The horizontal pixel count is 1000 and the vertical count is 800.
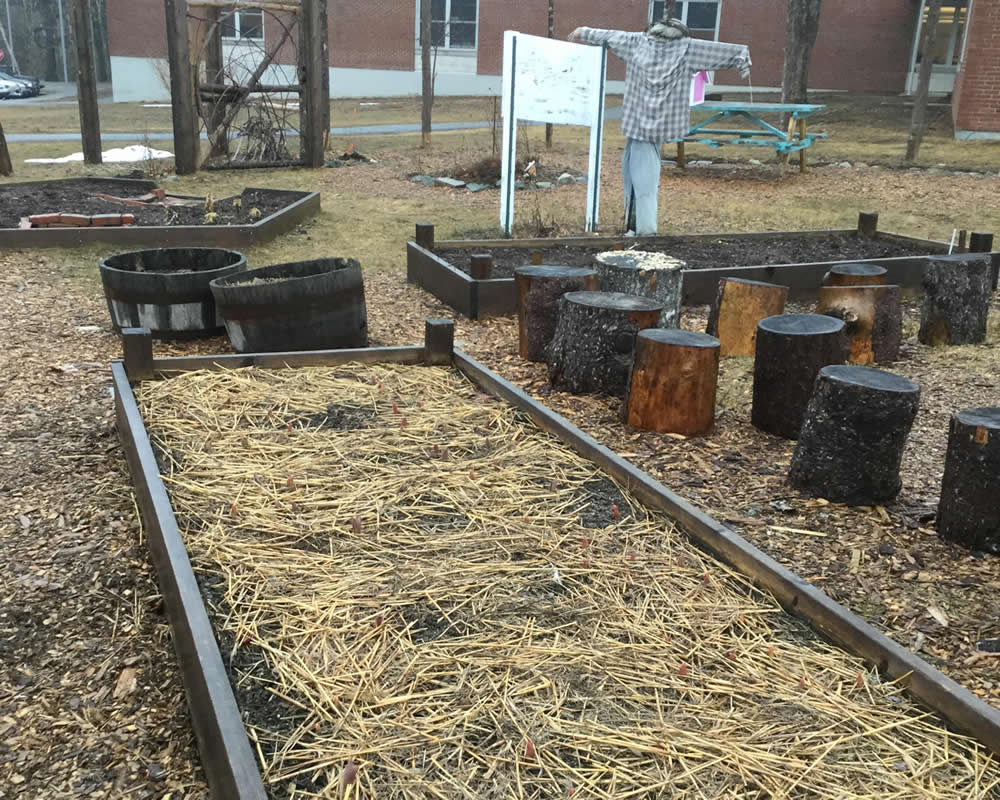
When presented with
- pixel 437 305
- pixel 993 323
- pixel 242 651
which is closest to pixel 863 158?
pixel 993 323

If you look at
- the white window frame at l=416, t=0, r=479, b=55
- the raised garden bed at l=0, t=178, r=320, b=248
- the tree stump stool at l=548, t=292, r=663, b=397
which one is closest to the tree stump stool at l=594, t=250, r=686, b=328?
the tree stump stool at l=548, t=292, r=663, b=397

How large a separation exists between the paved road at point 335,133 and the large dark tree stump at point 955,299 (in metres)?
14.4

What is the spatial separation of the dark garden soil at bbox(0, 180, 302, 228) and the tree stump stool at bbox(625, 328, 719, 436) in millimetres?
5972

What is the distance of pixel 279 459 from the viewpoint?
396cm

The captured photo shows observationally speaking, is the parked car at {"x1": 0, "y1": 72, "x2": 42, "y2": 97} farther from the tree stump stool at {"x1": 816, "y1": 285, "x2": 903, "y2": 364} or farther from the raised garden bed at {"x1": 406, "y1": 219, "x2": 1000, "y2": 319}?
the tree stump stool at {"x1": 816, "y1": 285, "x2": 903, "y2": 364}

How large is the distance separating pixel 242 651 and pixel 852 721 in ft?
5.34

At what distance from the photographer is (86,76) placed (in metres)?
13.1

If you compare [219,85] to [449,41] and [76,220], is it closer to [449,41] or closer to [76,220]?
[76,220]

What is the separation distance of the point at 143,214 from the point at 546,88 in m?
4.37

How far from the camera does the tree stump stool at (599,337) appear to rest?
200 inches

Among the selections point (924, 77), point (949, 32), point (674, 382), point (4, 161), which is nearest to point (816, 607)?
point (674, 382)

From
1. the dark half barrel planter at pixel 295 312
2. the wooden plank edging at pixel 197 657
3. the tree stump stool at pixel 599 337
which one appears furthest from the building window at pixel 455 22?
the wooden plank edging at pixel 197 657

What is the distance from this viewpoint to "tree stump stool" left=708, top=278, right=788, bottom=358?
5957 mm

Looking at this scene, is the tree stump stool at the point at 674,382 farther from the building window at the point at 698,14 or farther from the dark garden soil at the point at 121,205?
the building window at the point at 698,14
